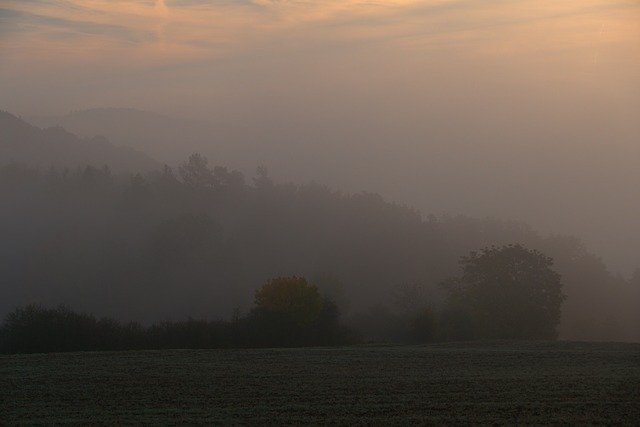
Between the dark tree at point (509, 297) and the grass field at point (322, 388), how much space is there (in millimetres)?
21480

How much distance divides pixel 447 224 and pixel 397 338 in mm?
49820

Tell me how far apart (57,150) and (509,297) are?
9630 centimetres

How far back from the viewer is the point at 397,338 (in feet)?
195

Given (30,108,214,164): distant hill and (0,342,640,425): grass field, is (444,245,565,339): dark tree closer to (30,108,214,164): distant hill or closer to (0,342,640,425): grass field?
(0,342,640,425): grass field

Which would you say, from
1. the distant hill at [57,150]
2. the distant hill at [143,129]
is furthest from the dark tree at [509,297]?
the distant hill at [143,129]

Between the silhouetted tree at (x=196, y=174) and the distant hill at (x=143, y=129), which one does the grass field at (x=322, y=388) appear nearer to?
the silhouetted tree at (x=196, y=174)

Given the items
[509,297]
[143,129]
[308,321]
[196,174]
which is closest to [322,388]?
[308,321]

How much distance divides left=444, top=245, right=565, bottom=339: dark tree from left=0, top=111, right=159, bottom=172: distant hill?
73732 mm

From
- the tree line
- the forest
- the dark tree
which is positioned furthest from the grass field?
the forest

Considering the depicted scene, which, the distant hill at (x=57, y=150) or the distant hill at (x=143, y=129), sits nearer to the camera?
the distant hill at (x=57, y=150)

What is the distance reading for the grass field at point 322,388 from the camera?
1853 centimetres

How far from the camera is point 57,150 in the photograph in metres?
136

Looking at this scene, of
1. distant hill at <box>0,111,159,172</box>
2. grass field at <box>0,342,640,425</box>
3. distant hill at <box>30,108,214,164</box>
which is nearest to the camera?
grass field at <box>0,342,640,425</box>

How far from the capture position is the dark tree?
56.3 m
